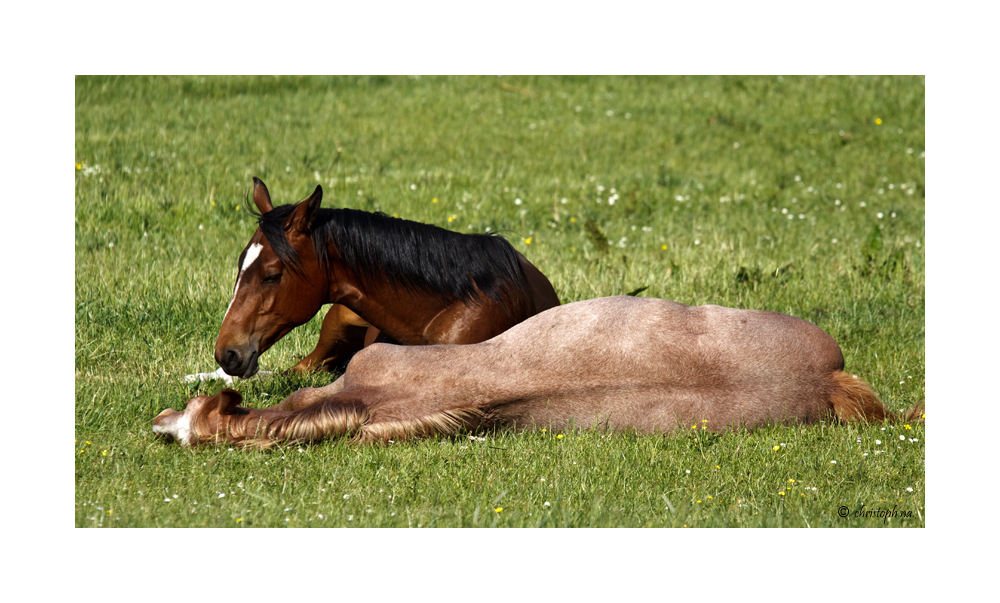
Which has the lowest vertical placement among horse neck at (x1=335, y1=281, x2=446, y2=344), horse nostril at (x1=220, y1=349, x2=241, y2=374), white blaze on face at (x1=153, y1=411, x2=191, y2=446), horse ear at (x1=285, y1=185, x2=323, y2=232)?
white blaze on face at (x1=153, y1=411, x2=191, y2=446)

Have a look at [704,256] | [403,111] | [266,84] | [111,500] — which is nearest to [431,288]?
[111,500]

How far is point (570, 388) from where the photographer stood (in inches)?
189

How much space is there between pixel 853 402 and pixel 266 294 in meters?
3.48

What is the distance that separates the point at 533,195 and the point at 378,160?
8.84 feet

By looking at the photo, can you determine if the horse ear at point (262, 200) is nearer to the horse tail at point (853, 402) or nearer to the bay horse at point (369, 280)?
the bay horse at point (369, 280)

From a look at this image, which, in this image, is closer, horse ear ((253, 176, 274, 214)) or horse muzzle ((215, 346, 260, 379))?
horse muzzle ((215, 346, 260, 379))

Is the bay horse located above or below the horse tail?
above

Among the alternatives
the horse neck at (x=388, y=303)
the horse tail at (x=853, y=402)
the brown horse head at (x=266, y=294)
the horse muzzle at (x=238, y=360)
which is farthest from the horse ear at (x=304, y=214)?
the horse tail at (x=853, y=402)

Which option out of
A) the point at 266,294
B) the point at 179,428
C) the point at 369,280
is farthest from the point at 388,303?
the point at 179,428

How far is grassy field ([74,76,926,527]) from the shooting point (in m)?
4.20

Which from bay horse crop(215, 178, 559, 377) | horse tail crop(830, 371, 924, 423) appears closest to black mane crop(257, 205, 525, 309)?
bay horse crop(215, 178, 559, 377)

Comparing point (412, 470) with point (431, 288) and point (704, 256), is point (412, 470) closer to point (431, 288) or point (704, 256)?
point (431, 288)

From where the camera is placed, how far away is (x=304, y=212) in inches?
197

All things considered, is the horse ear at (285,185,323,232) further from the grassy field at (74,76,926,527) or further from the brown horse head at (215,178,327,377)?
the grassy field at (74,76,926,527)
